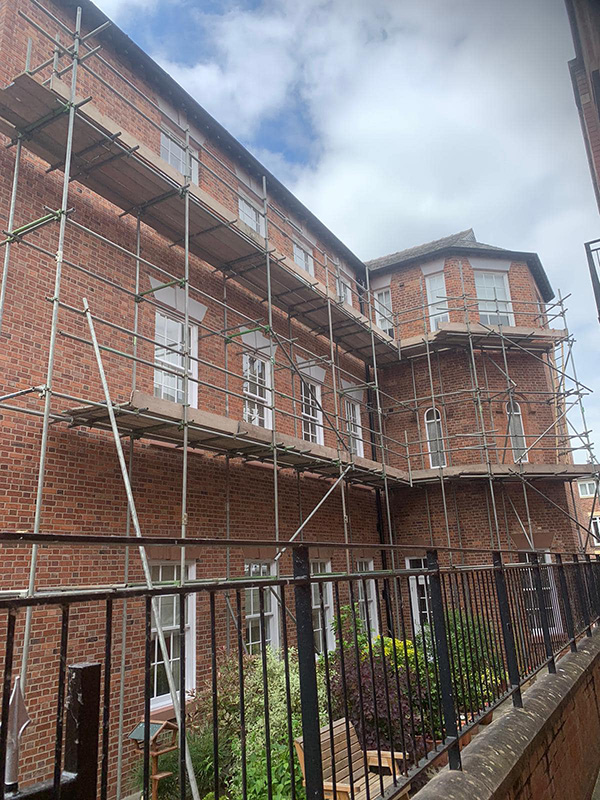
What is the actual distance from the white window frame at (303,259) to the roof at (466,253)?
3615mm

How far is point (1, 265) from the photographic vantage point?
23.8ft

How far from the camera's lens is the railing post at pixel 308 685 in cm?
229

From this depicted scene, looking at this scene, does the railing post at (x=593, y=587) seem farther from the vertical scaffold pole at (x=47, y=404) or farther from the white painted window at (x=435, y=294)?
the white painted window at (x=435, y=294)

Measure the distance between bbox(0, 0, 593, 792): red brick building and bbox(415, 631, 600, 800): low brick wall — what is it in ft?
5.87

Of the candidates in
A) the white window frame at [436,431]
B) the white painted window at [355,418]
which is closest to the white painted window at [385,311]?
the white window frame at [436,431]

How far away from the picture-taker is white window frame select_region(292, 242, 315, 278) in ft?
48.3

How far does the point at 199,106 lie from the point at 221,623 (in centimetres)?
992

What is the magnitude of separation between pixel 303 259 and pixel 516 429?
7.61m

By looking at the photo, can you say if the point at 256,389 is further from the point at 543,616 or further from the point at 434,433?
the point at 543,616

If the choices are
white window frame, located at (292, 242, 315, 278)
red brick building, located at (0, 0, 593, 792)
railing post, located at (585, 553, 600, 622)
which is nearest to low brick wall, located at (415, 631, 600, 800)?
red brick building, located at (0, 0, 593, 792)

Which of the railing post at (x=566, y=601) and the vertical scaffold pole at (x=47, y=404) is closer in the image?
the vertical scaffold pole at (x=47, y=404)

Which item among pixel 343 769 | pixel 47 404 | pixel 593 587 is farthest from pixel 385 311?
pixel 343 769

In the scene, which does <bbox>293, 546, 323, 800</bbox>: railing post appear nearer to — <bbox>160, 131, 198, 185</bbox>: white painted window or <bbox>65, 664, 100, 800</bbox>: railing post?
<bbox>65, 664, 100, 800</bbox>: railing post

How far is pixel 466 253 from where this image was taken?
56.6ft
